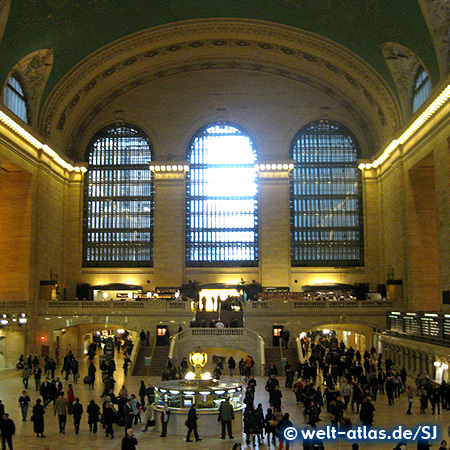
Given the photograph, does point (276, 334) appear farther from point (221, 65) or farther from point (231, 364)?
point (221, 65)

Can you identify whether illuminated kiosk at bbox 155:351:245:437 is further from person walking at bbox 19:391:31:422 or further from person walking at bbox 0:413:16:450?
person walking at bbox 0:413:16:450

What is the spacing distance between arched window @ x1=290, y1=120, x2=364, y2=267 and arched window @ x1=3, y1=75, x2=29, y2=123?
1726 centimetres

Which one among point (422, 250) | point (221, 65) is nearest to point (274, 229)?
point (422, 250)

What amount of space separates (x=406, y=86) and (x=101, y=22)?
649 inches

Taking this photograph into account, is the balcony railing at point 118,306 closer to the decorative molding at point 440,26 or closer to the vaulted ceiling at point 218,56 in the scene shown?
the vaulted ceiling at point 218,56

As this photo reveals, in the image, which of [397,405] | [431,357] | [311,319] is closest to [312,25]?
[311,319]

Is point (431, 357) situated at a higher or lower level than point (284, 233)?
lower

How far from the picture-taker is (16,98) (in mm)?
33438

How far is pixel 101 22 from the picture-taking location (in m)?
33.3

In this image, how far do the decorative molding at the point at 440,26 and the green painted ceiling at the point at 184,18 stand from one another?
58cm

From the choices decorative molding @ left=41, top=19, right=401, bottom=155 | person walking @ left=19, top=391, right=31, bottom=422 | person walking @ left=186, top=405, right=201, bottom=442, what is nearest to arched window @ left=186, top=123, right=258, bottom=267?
decorative molding @ left=41, top=19, right=401, bottom=155

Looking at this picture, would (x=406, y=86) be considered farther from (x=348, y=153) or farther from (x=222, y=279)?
(x=222, y=279)

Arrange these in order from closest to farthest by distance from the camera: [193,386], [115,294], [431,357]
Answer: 1. [193,386]
2. [431,357]
3. [115,294]

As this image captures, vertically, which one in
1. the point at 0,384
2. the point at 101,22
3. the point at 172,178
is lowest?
the point at 0,384
